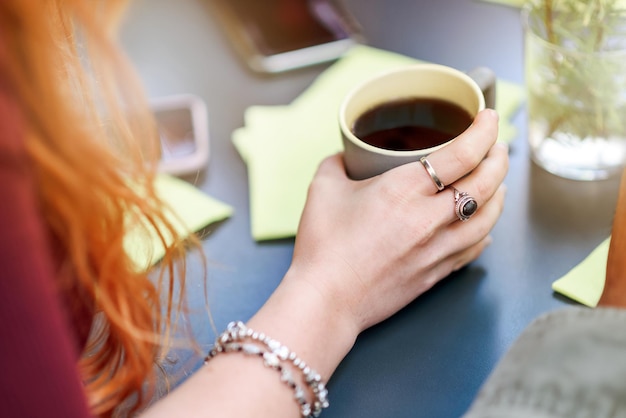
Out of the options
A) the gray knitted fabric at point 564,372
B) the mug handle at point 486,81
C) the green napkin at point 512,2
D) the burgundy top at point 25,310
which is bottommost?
the green napkin at point 512,2

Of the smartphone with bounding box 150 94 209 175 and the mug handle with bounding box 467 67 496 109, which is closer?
the mug handle with bounding box 467 67 496 109

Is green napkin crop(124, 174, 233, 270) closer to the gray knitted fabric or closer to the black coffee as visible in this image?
the black coffee

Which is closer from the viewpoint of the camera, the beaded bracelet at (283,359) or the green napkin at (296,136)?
the beaded bracelet at (283,359)

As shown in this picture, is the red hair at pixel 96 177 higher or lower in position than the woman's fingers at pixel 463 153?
higher

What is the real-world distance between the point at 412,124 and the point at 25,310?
36 cm

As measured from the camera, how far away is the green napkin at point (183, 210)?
65cm

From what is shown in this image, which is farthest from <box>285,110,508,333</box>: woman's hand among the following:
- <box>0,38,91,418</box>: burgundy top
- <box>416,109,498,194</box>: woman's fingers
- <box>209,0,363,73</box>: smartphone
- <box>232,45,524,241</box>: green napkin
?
<box>209,0,363,73</box>: smartphone

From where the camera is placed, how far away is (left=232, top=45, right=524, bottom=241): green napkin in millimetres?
679

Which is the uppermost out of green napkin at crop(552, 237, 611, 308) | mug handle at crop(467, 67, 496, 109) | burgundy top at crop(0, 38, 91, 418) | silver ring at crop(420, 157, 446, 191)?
burgundy top at crop(0, 38, 91, 418)

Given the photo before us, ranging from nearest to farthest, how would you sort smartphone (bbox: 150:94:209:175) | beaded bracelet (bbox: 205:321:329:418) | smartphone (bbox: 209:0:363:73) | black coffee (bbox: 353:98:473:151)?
beaded bracelet (bbox: 205:321:329:418), black coffee (bbox: 353:98:473:151), smartphone (bbox: 150:94:209:175), smartphone (bbox: 209:0:363:73)

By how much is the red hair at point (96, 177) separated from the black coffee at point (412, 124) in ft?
0.63

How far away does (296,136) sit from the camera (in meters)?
0.75

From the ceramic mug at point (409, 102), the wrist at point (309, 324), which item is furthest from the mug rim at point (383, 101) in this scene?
the wrist at point (309, 324)

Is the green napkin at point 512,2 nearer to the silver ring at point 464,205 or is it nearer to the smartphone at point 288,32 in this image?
the smartphone at point 288,32
